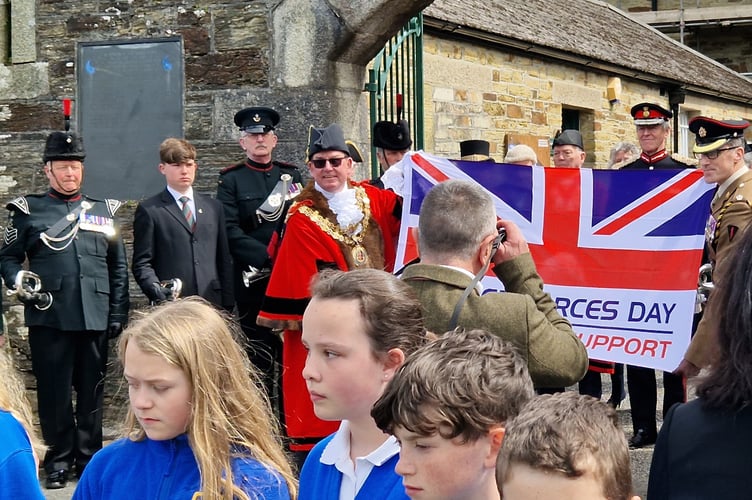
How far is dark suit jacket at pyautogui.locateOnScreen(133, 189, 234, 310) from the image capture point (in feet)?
20.2

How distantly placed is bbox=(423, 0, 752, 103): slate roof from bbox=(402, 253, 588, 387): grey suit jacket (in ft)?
27.9

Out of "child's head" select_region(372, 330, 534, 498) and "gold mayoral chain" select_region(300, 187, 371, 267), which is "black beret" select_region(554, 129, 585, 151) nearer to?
"gold mayoral chain" select_region(300, 187, 371, 267)

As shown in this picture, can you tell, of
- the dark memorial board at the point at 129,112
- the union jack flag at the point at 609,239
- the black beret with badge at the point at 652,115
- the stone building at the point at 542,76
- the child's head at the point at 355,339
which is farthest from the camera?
the stone building at the point at 542,76

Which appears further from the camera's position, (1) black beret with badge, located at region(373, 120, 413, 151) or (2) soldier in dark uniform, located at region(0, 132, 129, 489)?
(1) black beret with badge, located at region(373, 120, 413, 151)

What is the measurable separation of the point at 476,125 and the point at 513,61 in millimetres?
1412

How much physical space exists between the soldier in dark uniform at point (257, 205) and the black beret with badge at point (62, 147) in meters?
0.88

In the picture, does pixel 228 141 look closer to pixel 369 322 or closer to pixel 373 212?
pixel 373 212

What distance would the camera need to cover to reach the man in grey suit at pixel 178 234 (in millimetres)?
6148

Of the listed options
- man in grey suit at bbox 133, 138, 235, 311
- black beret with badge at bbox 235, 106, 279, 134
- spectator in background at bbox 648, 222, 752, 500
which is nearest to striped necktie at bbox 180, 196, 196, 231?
man in grey suit at bbox 133, 138, 235, 311

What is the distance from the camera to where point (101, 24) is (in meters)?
6.96

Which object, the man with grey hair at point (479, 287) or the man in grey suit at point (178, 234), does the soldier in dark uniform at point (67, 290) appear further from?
the man with grey hair at point (479, 287)

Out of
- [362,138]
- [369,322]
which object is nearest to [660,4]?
[362,138]

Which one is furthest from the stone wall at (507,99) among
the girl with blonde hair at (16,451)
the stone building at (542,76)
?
the girl with blonde hair at (16,451)

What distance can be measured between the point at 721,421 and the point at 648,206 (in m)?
3.86
